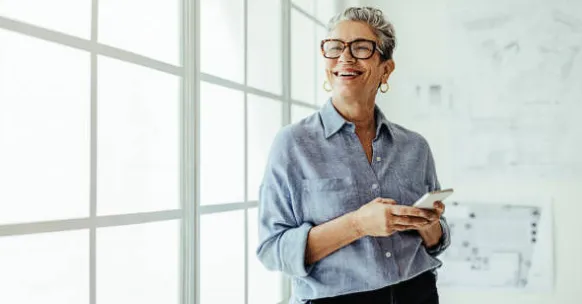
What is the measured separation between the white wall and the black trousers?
1659mm

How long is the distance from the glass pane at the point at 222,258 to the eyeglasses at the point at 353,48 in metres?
0.69

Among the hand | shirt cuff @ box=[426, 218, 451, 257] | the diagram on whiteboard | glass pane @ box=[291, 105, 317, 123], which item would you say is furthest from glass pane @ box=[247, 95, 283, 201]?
the diagram on whiteboard

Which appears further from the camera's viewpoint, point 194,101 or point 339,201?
point 194,101

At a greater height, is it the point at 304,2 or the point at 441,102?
the point at 304,2

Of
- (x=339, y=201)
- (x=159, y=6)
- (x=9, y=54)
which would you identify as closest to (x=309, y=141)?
(x=339, y=201)

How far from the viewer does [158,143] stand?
1.78 metres

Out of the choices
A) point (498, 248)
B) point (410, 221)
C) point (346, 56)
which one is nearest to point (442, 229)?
point (410, 221)

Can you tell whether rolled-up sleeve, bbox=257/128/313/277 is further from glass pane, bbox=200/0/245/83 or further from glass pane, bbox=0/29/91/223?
glass pane, bbox=200/0/245/83

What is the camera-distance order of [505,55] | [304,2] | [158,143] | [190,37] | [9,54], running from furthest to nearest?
1. [505,55]
2. [304,2]
3. [190,37]
4. [158,143]
5. [9,54]

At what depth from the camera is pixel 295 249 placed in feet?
4.94

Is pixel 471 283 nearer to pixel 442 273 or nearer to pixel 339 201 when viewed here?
A: pixel 442 273

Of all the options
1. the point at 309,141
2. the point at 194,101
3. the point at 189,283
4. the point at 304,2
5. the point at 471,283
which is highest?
the point at 304,2

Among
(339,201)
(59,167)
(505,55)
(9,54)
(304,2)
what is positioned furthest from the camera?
(505,55)

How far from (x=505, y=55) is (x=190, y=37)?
1.92 metres
